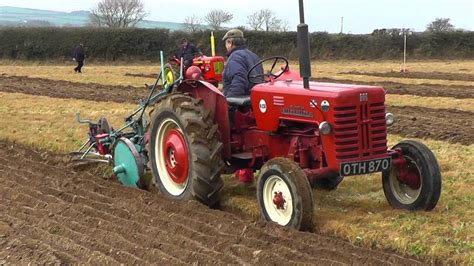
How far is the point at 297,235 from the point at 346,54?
39.3 meters

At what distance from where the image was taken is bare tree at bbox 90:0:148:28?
60.2m

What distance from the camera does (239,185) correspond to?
6887 mm

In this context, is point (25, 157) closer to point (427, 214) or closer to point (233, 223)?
point (233, 223)

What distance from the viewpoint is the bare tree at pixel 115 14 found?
6019 cm

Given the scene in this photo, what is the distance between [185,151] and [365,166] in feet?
5.73

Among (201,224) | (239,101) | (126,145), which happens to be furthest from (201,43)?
(201,224)

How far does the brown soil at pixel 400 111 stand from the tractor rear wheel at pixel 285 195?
5327 mm

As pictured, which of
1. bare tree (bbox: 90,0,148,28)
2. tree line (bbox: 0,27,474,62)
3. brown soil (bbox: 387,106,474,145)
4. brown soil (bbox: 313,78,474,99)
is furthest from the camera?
bare tree (bbox: 90,0,148,28)

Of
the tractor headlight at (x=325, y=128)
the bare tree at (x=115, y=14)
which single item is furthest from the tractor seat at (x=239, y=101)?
the bare tree at (x=115, y=14)

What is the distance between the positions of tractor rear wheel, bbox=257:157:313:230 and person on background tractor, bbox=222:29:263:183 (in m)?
0.98

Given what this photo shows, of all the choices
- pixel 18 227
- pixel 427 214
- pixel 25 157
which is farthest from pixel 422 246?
pixel 25 157

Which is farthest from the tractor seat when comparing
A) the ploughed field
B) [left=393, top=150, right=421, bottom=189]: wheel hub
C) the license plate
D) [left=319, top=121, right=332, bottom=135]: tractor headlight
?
[left=393, top=150, right=421, bottom=189]: wheel hub

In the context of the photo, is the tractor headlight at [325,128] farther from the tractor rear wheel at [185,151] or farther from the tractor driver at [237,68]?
the tractor driver at [237,68]

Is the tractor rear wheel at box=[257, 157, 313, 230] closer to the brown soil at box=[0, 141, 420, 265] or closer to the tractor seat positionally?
the brown soil at box=[0, 141, 420, 265]
